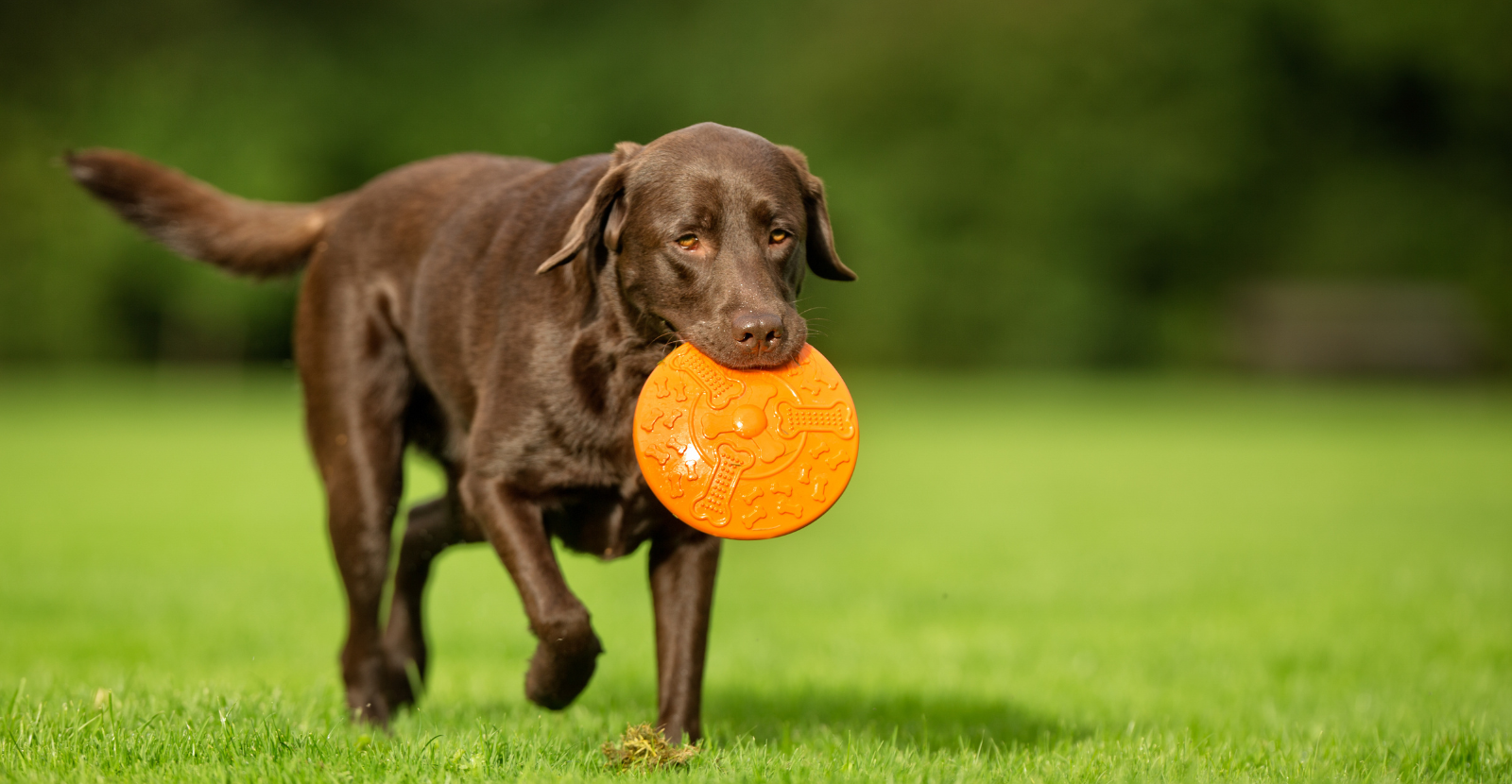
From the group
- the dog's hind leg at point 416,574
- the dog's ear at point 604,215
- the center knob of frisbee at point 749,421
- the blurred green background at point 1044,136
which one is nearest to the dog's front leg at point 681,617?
the center knob of frisbee at point 749,421

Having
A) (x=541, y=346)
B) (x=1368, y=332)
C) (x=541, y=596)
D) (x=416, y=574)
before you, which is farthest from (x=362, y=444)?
(x=1368, y=332)

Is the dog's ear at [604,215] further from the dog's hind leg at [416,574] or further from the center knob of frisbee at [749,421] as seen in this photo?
the dog's hind leg at [416,574]

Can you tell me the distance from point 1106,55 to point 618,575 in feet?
131

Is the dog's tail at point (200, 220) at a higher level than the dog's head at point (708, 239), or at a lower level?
lower

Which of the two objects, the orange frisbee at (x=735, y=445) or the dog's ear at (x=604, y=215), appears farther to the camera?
the dog's ear at (x=604, y=215)

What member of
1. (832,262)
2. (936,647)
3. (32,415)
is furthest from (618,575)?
(32,415)

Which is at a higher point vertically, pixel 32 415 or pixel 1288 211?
pixel 1288 211

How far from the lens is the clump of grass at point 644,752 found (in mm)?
3275

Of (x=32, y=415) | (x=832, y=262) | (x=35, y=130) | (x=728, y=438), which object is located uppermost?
(x=832, y=262)

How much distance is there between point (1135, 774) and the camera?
3293 mm

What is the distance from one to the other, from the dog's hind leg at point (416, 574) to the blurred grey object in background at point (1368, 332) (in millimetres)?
40691

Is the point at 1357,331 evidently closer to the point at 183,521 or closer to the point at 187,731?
the point at 183,521

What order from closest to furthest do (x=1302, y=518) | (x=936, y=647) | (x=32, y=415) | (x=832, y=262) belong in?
(x=832, y=262), (x=936, y=647), (x=1302, y=518), (x=32, y=415)

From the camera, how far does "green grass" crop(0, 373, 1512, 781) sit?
3428 millimetres
